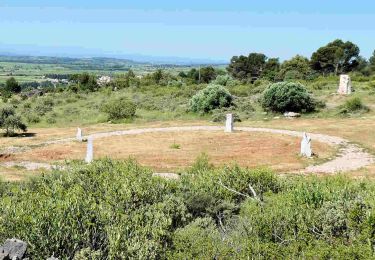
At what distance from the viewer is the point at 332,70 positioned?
74062 mm

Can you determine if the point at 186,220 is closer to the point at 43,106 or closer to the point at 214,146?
the point at 214,146

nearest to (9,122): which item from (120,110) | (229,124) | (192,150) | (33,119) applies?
(120,110)

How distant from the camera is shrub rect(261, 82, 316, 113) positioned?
38.9 metres

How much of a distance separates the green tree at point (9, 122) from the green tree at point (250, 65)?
154 ft

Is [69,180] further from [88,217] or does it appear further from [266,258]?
[266,258]

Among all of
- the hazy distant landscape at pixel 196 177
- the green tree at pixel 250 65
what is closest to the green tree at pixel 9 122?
the hazy distant landscape at pixel 196 177

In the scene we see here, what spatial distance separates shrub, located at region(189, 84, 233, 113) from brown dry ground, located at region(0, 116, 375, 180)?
8037mm

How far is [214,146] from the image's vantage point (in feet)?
90.4

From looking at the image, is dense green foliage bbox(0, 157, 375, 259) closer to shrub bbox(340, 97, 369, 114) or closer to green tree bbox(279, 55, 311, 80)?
shrub bbox(340, 97, 369, 114)

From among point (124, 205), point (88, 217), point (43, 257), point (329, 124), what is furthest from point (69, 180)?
point (329, 124)

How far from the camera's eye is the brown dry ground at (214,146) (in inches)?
946

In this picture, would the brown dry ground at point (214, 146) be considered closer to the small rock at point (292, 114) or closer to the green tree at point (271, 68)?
the small rock at point (292, 114)

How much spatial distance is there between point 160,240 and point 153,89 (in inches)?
1958

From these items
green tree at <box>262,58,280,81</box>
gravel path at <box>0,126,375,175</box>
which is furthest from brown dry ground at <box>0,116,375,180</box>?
green tree at <box>262,58,280,81</box>
